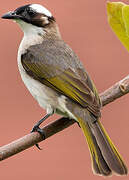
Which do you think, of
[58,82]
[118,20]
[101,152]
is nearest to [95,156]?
[101,152]

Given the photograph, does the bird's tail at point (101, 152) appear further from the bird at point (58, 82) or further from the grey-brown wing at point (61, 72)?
the grey-brown wing at point (61, 72)

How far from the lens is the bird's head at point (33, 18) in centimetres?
306

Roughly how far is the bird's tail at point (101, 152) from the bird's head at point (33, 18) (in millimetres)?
1044

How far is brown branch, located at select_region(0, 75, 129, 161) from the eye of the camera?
175 cm

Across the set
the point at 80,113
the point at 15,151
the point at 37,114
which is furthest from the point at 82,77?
the point at 37,114

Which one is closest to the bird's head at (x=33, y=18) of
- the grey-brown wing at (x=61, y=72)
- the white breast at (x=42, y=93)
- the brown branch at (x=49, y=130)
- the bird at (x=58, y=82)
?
the bird at (x=58, y=82)

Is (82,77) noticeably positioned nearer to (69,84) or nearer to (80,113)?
(69,84)

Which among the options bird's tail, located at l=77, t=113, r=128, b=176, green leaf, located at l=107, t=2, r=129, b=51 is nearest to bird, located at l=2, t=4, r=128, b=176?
bird's tail, located at l=77, t=113, r=128, b=176

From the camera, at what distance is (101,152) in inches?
91.0

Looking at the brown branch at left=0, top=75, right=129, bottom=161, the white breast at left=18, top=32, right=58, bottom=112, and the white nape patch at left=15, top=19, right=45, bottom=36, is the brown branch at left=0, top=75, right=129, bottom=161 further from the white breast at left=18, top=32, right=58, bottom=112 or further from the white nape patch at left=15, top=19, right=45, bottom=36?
the white nape patch at left=15, top=19, right=45, bottom=36

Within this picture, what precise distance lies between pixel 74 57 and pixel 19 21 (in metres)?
0.54

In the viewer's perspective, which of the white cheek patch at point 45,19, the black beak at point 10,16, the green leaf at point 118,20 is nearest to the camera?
the green leaf at point 118,20

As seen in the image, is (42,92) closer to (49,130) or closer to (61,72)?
(61,72)

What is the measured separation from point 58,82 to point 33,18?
74 cm
